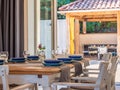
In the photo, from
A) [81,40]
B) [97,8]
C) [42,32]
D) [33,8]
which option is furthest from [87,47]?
[33,8]

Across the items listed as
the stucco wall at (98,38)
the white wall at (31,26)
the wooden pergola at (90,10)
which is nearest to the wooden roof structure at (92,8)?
the wooden pergola at (90,10)

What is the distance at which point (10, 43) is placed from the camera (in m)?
5.11

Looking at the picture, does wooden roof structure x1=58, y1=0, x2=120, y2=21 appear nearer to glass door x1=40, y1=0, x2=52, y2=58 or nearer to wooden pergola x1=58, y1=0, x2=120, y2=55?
wooden pergola x1=58, y1=0, x2=120, y2=55

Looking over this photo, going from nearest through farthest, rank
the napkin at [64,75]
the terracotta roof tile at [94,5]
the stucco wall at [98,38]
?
the napkin at [64,75]
the terracotta roof tile at [94,5]
the stucco wall at [98,38]

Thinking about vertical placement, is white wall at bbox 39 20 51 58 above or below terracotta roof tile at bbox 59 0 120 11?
below

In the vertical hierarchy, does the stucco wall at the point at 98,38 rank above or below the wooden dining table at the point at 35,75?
below

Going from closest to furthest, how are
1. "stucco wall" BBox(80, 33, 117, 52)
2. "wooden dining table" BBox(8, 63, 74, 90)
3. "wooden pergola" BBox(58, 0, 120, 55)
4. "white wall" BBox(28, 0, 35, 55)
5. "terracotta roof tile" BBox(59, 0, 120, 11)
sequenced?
"wooden dining table" BBox(8, 63, 74, 90), "white wall" BBox(28, 0, 35, 55), "wooden pergola" BBox(58, 0, 120, 55), "terracotta roof tile" BBox(59, 0, 120, 11), "stucco wall" BBox(80, 33, 117, 52)

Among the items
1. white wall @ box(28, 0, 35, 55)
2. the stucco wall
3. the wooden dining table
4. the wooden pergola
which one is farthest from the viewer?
the stucco wall

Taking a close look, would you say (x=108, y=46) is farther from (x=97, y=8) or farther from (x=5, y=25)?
(x=5, y=25)

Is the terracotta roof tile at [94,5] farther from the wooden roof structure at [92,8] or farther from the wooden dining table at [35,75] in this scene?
the wooden dining table at [35,75]

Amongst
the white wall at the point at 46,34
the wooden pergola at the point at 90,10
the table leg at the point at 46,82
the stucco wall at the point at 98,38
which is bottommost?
the stucco wall at the point at 98,38

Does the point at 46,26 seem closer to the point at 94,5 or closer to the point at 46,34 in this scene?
the point at 46,34

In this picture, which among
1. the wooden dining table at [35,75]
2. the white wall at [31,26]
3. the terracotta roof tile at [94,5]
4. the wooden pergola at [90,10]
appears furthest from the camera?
the terracotta roof tile at [94,5]

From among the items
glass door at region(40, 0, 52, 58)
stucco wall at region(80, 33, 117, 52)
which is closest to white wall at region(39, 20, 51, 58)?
glass door at region(40, 0, 52, 58)
